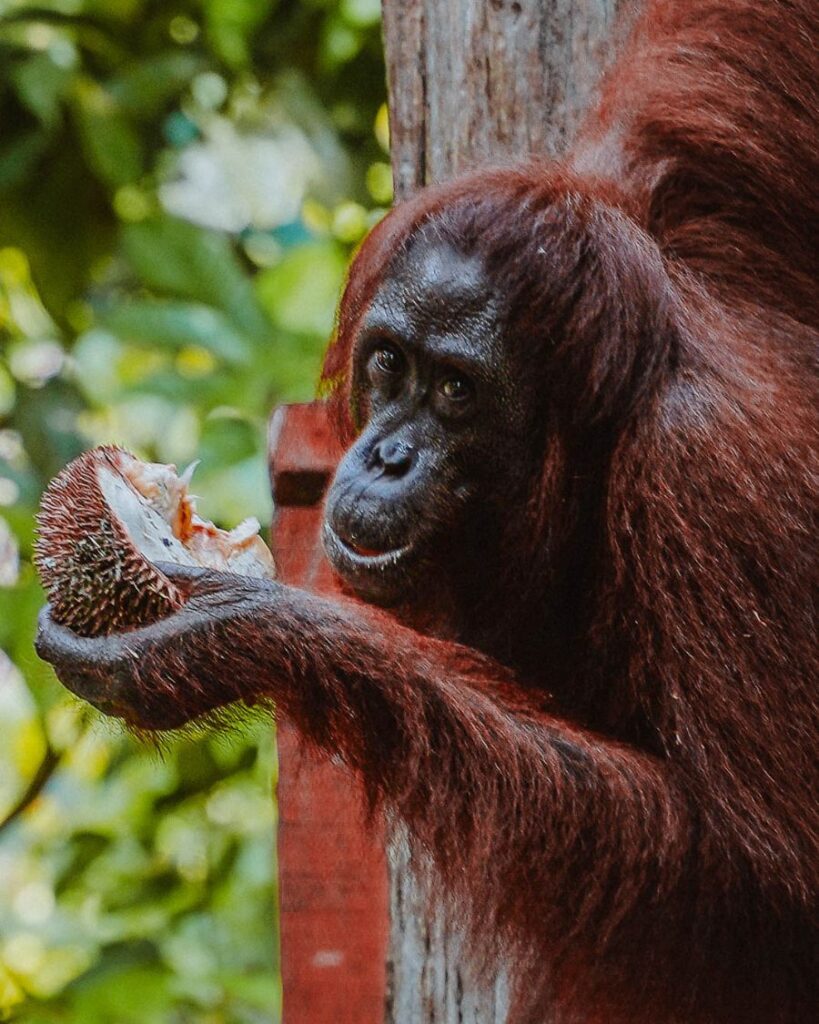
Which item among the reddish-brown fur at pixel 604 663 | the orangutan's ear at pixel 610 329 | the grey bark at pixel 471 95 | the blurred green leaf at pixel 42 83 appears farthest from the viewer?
the blurred green leaf at pixel 42 83

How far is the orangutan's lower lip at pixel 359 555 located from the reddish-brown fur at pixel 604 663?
0.31 ft

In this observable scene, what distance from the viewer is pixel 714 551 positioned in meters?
2.00

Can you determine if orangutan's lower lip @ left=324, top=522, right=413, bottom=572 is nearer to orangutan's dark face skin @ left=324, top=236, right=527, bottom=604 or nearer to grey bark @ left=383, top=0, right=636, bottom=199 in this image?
orangutan's dark face skin @ left=324, top=236, right=527, bottom=604

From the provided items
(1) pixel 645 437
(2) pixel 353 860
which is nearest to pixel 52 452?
(2) pixel 353 860

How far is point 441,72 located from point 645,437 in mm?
904

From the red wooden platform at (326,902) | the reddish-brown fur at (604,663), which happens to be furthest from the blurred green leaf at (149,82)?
the reddish-brown fur at (604,663)

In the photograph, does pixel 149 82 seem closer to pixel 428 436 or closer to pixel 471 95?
pixel 471 95

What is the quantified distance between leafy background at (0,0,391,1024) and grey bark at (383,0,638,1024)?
91cm

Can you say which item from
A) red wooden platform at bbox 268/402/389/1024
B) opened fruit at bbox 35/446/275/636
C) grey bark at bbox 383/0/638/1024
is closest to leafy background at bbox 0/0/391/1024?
red wooden platform at bbox 268/402/389/1024

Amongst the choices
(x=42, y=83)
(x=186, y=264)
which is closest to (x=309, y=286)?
(x=186, y=264)

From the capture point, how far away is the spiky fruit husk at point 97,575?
6.73 ft

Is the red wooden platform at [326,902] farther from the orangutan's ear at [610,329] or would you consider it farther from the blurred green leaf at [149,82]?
the blurred green leaf at [149,82]

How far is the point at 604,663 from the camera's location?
2.18 metres

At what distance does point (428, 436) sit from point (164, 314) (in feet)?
4.97
